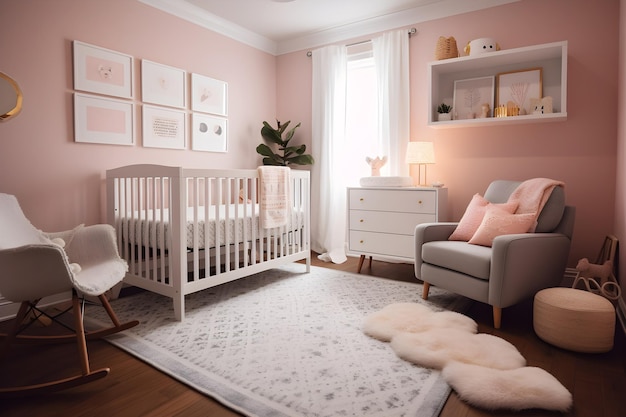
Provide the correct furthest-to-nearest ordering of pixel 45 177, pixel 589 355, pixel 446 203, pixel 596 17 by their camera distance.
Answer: pixel 446 203
pixel 596 17
pixel 45 177
pixel 589 355

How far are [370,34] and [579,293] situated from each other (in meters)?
2.99

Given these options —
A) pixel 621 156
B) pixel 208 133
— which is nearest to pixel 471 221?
pixel 621 156

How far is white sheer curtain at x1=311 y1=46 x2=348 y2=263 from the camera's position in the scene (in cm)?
409

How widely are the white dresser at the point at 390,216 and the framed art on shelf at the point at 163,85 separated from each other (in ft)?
5.65

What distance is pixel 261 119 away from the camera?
4.42m

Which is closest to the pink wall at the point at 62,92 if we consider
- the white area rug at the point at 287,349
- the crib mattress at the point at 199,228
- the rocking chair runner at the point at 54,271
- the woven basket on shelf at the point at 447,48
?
the crib mattress at the point at 199,228

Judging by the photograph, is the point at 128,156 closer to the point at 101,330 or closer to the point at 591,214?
the point at 101,330

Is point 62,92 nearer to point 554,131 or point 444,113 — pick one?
point 444,113

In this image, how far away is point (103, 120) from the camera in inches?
113

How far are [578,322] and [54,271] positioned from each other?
235cm

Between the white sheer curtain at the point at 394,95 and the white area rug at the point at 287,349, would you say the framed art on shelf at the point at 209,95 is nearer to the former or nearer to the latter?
the white sheer curtain at the point at 394,95

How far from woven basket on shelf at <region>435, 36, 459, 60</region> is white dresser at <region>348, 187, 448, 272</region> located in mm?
1116

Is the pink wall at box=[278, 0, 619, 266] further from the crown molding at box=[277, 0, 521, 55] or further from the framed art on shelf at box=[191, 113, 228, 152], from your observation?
the framed art on shelf at box=[191, 113, 228, 152]

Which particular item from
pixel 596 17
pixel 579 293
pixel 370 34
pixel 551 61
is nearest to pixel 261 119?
pixel 370 34
